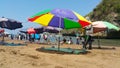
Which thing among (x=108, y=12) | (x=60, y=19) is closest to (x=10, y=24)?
(x=60, y=19)

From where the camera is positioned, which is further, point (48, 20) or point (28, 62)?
point (48, 20)

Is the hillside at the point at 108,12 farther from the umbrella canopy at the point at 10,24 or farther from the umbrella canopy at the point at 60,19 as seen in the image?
the umbrella canopy at the point at 60,19

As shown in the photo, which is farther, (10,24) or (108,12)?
(108,12)

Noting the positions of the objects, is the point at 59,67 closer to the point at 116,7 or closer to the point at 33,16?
the point at 33,16

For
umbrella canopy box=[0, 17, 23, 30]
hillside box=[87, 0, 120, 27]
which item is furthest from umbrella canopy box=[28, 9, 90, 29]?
hillside box=[87, 0, 120, 27]

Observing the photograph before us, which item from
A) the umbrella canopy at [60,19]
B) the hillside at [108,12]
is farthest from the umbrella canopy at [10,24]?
the hillside at [108,12]

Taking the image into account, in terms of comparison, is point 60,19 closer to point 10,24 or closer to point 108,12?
point 10,24

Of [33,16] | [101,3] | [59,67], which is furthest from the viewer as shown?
[101,3]

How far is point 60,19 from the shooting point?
68.8 ft

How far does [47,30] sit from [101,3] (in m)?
62.6

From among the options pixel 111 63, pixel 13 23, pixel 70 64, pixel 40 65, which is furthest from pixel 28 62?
pixel 13 23

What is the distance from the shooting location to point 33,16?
21.7 meters

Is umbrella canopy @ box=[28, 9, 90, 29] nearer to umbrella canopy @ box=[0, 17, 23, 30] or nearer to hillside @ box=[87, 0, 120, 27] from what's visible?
umbrella canopy @ box=[0, 17, 23, 30]

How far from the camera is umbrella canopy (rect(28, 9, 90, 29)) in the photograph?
2017 centimetres
